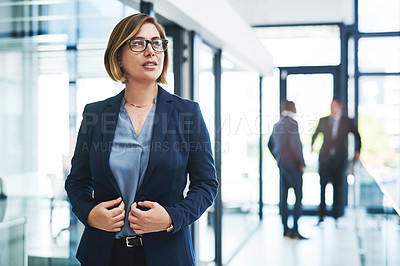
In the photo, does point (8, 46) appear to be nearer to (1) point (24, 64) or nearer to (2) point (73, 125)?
(1) point (24, 64)

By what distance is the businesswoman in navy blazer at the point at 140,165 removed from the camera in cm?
147

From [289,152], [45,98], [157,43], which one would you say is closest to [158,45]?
[157,43]

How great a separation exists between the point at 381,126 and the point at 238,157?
12.7ft

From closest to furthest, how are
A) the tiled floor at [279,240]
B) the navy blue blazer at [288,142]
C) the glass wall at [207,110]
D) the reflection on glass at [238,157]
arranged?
the tiled floor at [279,240] < the glass wall at [207,110] < the reflection on glass at [238,157] < the navy blue blazer at [288,142]

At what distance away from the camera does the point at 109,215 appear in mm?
1403

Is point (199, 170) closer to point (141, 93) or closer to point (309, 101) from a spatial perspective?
point (141, 93)

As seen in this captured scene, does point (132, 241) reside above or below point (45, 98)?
below

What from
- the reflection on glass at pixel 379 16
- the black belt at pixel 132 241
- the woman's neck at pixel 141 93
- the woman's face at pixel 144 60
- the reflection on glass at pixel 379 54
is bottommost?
the black belt at pixel 132 241

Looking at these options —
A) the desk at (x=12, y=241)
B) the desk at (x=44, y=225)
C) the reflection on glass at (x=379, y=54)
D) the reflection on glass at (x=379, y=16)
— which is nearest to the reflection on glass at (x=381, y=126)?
the reflection on glass at (x=379, y=54)

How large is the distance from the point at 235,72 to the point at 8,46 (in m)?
4.30

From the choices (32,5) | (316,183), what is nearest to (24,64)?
(32,5)

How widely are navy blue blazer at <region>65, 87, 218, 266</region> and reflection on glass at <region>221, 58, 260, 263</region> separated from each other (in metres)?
3.61

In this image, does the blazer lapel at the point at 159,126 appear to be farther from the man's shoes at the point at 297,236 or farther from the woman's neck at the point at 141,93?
the man's shoes at the point at 297,236

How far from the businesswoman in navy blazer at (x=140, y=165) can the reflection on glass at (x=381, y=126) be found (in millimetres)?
7663
